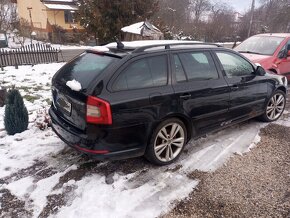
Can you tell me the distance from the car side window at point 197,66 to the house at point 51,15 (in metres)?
27.9

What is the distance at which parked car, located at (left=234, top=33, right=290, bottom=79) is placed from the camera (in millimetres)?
6996

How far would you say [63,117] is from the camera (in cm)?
356

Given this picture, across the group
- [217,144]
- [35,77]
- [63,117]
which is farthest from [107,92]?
[35,77]

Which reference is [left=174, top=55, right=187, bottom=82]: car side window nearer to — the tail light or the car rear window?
the car rear window

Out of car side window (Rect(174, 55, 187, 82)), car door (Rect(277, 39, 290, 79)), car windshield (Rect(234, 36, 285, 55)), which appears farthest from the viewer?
car windshield (Rect(234, 36, 285, 55))

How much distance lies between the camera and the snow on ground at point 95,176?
2961 millimetres

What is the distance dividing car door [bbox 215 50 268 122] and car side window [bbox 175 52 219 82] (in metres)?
0.25

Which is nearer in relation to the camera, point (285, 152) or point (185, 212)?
point (185, 212)

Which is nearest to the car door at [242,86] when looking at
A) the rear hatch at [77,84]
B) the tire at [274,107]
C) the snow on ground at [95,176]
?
the tire at [274,107]

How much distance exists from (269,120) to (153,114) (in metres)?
3.11

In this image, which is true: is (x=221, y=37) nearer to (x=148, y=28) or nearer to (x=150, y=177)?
(x=148, y=28)

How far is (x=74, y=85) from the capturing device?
126 inches

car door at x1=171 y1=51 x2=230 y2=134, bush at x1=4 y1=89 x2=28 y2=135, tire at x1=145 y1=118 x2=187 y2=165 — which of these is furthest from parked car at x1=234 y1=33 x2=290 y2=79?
bush at x1=4 y1=89 x2=28 y2=135

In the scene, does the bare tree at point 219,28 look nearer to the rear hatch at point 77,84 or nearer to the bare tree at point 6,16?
the bare tree at point 6,16
